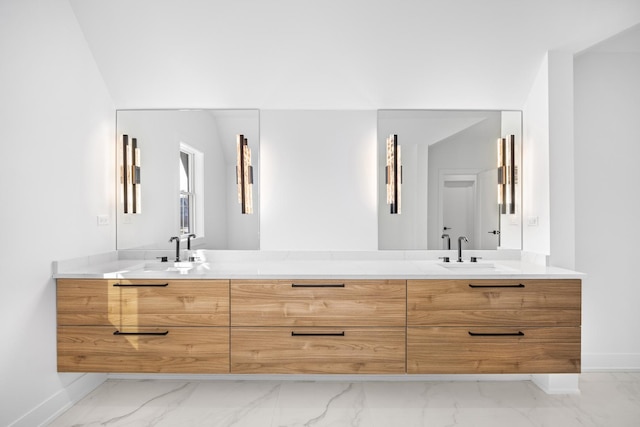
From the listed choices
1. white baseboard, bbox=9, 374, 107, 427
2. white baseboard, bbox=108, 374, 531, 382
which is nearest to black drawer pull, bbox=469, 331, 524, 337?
white baseboard, bbox=108, 374, 531, 382

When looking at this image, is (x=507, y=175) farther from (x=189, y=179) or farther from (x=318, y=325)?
(x=189, y=179)

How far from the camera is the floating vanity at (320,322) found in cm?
233

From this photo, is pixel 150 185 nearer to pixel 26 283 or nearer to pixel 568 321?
pixel 26 283

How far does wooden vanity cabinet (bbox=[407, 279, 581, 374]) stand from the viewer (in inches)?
91.7

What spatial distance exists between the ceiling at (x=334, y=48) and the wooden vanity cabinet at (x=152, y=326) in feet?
4.68

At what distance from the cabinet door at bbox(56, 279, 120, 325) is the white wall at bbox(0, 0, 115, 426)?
59mm

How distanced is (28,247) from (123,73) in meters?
Result: 1.38

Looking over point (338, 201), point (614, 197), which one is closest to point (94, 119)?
point (338, 201)

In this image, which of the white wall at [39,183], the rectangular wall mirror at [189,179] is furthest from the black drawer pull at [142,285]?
the rectangular wall mirror at [189,179]

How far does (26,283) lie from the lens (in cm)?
210

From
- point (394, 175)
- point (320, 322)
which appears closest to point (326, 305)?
point (320, 322)

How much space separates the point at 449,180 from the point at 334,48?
1267 millimetres

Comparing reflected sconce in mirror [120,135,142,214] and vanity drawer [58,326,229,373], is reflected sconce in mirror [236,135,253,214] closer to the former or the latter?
reflected sconce in mirror [120,135,142,214]

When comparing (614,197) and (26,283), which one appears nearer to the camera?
(26,283)
